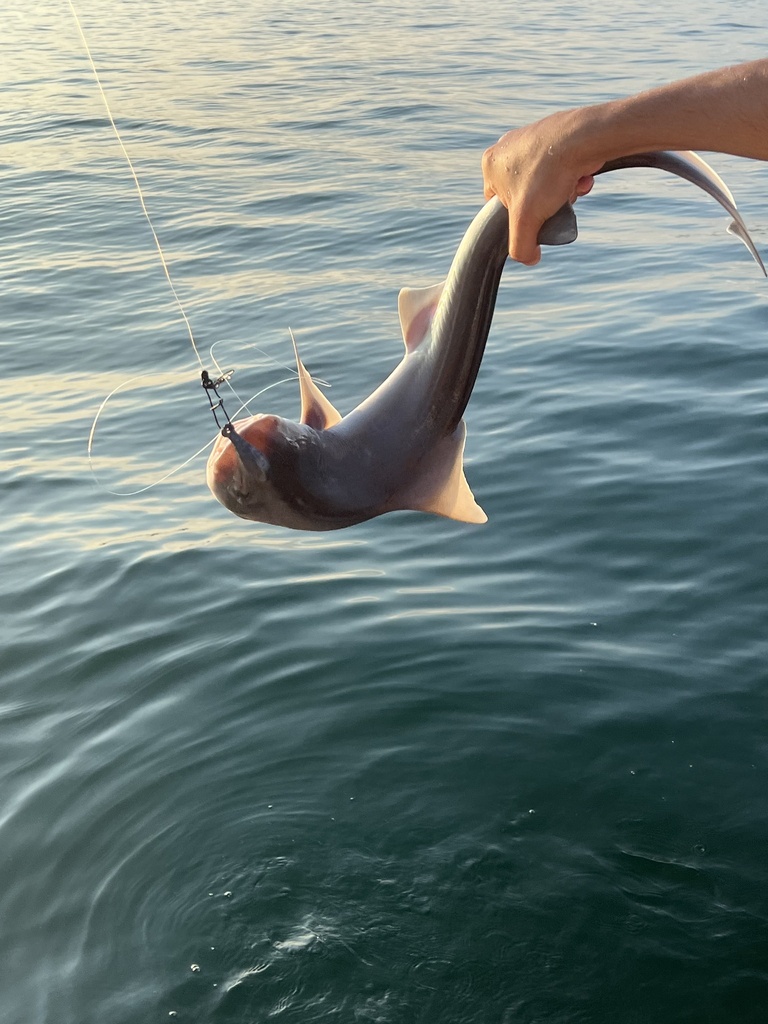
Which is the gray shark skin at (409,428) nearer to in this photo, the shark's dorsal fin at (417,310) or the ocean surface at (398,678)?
the shark's dorsal fin at (417,310)

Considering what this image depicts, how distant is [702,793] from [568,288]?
283 inches

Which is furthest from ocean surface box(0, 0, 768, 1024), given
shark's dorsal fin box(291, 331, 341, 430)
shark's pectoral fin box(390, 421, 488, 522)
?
shark's dorsal fin box(291, 331, 341, 430)

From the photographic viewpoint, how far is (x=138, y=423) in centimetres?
953

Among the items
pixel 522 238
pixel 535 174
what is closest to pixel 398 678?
pixel 522 238

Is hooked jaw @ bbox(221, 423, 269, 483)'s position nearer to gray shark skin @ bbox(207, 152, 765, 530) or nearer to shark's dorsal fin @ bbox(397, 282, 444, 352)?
gray shark skin @ bbox(207, 152, 765, 530)

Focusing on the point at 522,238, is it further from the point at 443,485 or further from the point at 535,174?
the point at 443,485

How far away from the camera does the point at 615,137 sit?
9.31ft

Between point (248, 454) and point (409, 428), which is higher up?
point (248, 454)

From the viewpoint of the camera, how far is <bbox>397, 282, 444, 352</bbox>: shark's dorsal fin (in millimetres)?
3328

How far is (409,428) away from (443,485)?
18 centimetres

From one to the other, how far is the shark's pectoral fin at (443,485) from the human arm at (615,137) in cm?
49

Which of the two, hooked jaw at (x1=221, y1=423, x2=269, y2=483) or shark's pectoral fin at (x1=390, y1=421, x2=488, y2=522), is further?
shark's pectoral fin at (x1=390, y1=421, x2=488, y2=522)

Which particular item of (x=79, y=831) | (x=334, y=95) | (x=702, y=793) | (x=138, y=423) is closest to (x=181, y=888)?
(x=79, y=831)

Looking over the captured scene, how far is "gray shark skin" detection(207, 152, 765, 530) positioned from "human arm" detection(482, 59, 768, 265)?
76 millimetres
